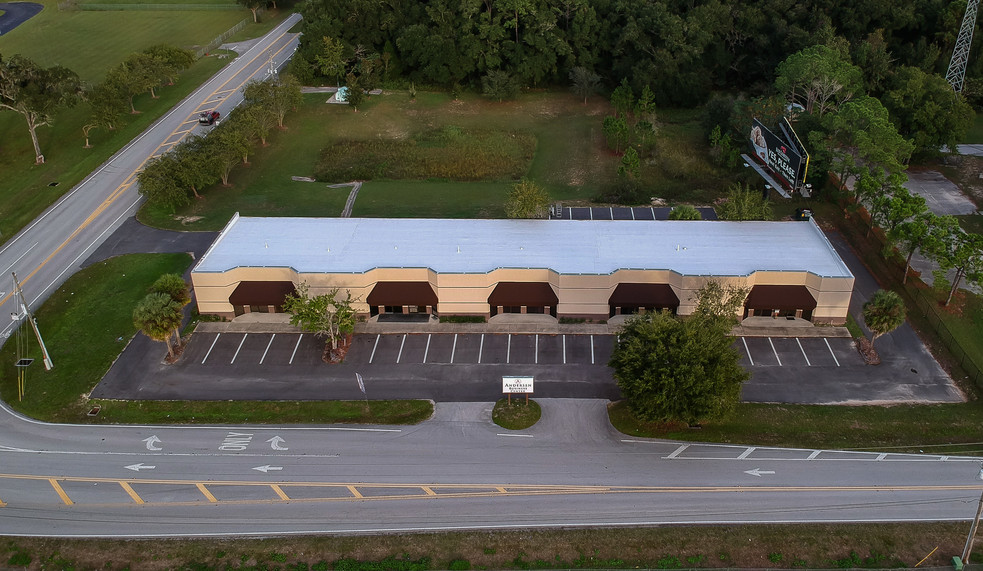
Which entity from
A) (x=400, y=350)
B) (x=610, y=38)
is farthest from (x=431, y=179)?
(x=610, y=38)

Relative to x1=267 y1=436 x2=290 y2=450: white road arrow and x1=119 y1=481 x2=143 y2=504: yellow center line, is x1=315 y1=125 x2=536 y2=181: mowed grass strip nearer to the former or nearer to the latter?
x1=267 y1=436 x2=290 y2=450: white road arrow

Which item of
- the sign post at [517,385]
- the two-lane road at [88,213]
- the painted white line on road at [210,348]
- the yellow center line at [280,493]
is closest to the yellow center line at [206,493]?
the yellow center line at [280,493]

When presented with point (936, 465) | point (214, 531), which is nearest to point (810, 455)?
→ point (936, 465)

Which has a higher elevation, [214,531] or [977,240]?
[977,240]

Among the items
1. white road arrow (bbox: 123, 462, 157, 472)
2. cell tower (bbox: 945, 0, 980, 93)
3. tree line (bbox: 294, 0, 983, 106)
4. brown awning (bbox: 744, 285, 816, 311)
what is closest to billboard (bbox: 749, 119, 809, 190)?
brown awning (bbox: 744, 285, 816, 311)

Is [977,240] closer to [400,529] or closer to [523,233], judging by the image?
[523,233]

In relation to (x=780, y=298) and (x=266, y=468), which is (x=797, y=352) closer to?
(x=780, y=298)
